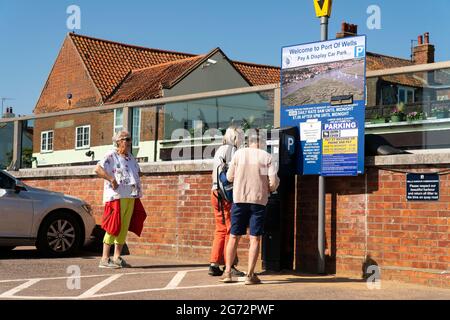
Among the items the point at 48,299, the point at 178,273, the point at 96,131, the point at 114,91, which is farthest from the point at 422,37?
the point at 48,299

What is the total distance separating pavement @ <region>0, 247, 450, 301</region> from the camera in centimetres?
757

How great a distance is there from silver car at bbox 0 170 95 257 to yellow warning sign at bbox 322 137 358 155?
4697 mm

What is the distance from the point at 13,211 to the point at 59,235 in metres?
0.90

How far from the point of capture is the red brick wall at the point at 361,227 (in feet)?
28.0

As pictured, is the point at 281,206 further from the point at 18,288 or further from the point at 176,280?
the point at 18,288

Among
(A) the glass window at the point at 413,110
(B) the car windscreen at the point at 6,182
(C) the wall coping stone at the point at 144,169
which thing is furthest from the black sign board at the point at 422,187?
(B) the car windscreen at the point at 6,182

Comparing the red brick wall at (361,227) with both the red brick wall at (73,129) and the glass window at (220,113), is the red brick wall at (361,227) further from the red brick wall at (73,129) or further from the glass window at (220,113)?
the red brick wall at (73,129)

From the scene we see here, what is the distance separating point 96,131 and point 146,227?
2.40 m

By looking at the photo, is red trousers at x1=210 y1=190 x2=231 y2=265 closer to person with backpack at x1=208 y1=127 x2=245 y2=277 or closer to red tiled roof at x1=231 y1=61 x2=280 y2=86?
person with backpack at x1=208 y1=127 x2=245 y2=277

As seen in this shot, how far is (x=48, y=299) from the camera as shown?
7.24m

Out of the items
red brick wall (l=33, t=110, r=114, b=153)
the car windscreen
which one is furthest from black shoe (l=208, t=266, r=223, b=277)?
red brick wall (l=33, t=110, r=114, b=153)

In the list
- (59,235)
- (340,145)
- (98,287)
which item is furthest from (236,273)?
(59,235)

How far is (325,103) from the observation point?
9461mm
